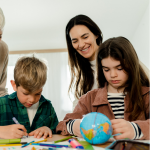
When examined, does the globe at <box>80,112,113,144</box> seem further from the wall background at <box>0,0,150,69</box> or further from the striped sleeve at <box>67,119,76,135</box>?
the wall background at <box>0,0,150,69</box>

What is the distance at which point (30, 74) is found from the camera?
1023 mm

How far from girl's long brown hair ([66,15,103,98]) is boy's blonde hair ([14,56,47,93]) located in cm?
45

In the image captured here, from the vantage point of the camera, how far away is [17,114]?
1069 millimetres

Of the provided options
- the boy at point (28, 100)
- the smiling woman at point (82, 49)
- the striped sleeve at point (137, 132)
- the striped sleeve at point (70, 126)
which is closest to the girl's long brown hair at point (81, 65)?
the smiling woman at point (82, 49)

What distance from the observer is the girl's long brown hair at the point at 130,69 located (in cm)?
88

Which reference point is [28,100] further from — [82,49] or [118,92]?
[82,49]

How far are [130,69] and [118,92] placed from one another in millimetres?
163

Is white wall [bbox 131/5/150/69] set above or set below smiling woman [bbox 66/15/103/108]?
above

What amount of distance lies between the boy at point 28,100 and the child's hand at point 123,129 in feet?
1.42

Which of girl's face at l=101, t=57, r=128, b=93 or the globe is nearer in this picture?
the globe

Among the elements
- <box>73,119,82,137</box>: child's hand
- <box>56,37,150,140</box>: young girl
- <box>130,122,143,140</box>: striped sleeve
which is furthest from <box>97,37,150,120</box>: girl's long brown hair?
<box>73,119,82,137</box>: child's hand

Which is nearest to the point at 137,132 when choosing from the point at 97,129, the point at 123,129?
the point at 123,129

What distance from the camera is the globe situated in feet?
2.05

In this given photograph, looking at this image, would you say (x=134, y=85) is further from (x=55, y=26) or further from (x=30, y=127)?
(x=55, y=26)
